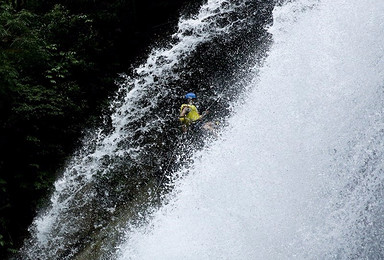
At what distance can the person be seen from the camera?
10.7 metres

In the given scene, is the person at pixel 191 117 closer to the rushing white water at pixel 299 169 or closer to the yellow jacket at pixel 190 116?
the yellow jacket at pixel 190 116

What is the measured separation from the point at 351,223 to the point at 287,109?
3.79 m

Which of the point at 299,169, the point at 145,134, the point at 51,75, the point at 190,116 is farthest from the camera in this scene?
the point at 145,134

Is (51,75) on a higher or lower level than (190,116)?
higher

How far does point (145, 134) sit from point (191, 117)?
1702 millimetres

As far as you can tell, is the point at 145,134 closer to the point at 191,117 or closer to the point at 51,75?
the point at 191,117

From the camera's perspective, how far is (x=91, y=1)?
12797 millimetres

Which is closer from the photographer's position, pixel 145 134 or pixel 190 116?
pixel 190 116

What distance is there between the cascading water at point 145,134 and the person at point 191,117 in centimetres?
55

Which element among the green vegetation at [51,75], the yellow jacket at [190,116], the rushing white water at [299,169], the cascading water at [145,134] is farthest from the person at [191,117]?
the green vegetation at [51,75]

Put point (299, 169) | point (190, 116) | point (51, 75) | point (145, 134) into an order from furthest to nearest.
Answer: point (145, 134), point (51, 75), point (190, 116), point (299, 169)

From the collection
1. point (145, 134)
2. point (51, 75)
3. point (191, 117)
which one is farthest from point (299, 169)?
point (51, 75)

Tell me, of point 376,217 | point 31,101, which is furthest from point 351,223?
point 31,101

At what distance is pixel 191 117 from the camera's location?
10742mm
